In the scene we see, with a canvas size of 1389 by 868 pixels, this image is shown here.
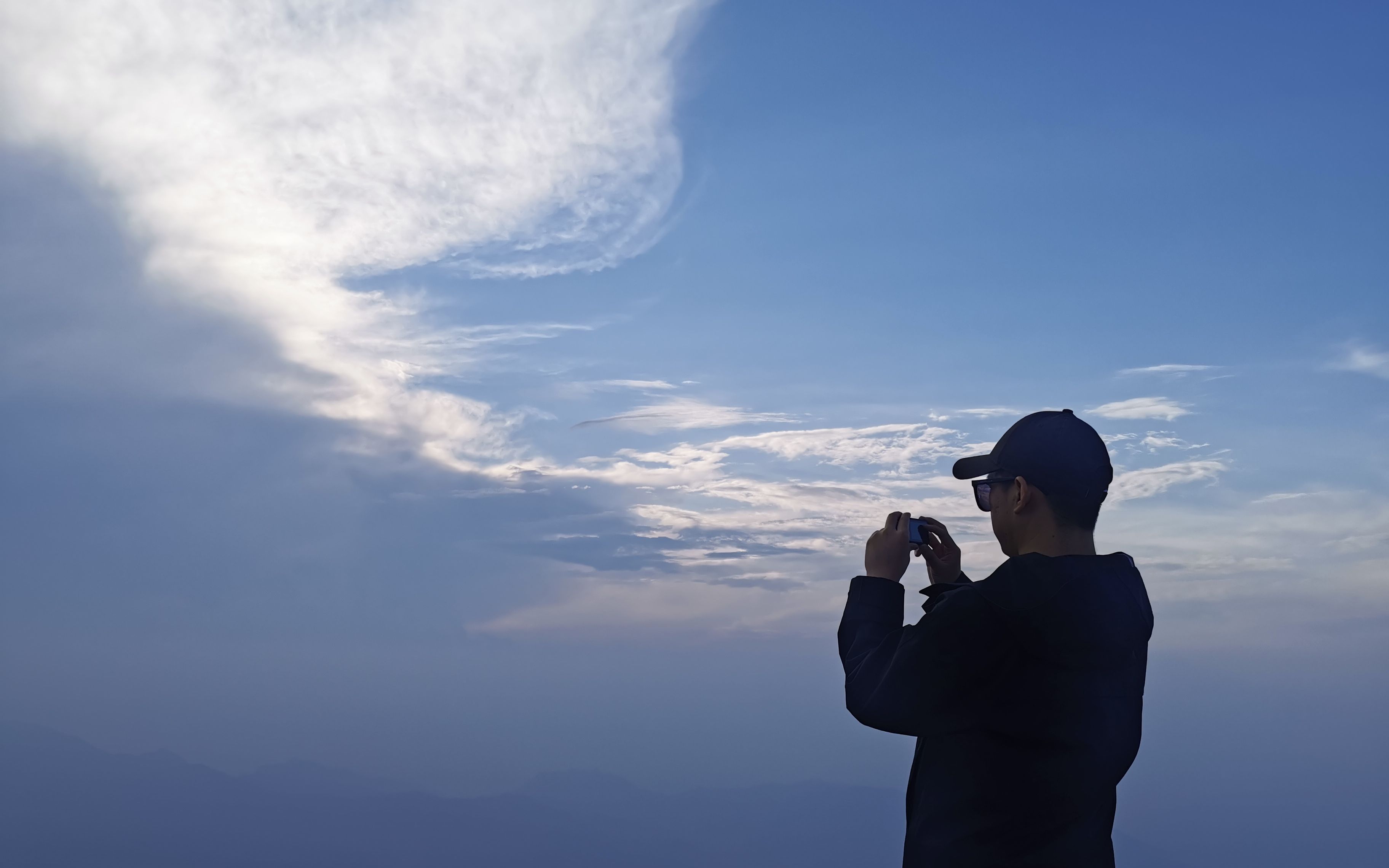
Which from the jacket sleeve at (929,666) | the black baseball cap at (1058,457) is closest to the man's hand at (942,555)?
the black baseball cap at (1058,457)

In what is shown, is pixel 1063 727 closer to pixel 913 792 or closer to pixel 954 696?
pixel 954 696

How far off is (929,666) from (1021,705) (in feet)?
1.10

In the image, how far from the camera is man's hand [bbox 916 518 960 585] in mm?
4281

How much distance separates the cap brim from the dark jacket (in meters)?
0.49

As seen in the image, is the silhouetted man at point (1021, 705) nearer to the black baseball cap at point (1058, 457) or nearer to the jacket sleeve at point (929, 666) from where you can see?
the jacket sleeve at point (929, 666)

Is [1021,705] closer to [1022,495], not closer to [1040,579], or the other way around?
[1040,579]

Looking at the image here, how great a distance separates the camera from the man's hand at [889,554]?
12.0 ft

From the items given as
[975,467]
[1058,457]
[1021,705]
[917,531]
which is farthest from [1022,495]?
[1021,705]

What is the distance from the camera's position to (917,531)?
13.1ft

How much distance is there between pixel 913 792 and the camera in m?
3.51

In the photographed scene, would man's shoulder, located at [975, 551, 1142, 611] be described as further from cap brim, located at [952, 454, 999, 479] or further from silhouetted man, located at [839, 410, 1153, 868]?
cap brim, located at [952, 454, 999, 479]

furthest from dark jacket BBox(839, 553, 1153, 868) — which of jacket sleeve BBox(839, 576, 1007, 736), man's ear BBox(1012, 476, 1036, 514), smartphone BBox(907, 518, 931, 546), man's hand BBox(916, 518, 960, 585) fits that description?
man's hand BBox(916, 518, 960, 585)

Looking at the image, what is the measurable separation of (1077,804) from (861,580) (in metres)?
1.05

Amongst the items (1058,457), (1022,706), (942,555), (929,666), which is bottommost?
(1022,706)
